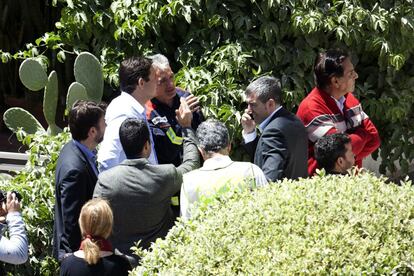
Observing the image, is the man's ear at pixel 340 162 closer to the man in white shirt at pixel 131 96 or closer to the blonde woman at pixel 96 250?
the man in white shirt at pixel 131 96

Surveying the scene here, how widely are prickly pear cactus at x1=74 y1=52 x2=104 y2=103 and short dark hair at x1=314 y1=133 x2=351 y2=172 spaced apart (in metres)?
2.46

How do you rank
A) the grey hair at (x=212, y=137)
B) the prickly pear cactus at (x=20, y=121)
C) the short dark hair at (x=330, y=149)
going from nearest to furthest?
the grey hair at (x=212, y=137), the short dark hair at (x=330, y=149), the prickly pear cactus at (x=20, y=121)

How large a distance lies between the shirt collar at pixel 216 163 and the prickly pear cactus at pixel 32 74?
284 cm

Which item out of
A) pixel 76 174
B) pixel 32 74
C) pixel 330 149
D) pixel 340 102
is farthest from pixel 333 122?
pixel 32 74

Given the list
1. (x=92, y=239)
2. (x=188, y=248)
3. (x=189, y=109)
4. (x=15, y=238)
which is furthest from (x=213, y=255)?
(x=189, y=109)

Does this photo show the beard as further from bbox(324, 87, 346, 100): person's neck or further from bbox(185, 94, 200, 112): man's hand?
bbox(324, 87, 346, 100): person's neck

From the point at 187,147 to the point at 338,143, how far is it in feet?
3.40

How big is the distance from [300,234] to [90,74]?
13.9 feet

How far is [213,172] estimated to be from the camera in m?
6.03

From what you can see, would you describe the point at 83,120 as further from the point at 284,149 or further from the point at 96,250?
the point at 284,149

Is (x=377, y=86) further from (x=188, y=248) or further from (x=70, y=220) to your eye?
(x=188, y=248)

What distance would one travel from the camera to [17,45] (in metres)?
12.0

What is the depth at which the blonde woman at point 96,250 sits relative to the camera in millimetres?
5617

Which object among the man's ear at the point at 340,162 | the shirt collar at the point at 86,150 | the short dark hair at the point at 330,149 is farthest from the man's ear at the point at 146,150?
the man's ear at the point at 340,162
